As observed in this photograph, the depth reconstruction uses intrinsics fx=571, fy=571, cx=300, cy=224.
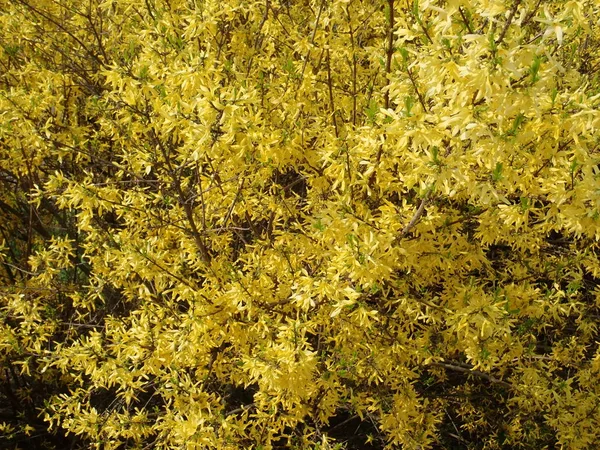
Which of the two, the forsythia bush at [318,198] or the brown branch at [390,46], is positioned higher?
the brown branch at [390,46]

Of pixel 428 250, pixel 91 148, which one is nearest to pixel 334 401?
pixel 428 250

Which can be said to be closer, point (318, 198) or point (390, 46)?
point (390, 46)

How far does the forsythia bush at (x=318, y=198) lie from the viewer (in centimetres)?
191

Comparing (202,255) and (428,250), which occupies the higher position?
(428,250)

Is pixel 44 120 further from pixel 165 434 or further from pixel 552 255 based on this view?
pixel 552 255

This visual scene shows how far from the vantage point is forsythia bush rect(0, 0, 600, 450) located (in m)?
1.91

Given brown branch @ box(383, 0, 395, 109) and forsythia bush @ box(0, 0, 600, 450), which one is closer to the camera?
forsythia bush @ box(0, 0, 600, 450)

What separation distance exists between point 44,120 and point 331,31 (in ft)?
6.62

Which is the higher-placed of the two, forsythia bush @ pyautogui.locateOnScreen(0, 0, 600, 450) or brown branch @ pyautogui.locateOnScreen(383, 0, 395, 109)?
brown branch @ pyautogui.locateOnScreen(383, 0, 395, 109)

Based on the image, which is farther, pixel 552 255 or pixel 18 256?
pixel 18 256

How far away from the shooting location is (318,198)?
2.88 metres

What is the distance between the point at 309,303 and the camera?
254 cm

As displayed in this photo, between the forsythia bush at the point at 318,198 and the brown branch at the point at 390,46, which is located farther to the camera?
the brown branch at the point at 390,46

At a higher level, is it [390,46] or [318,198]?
[390,46]
